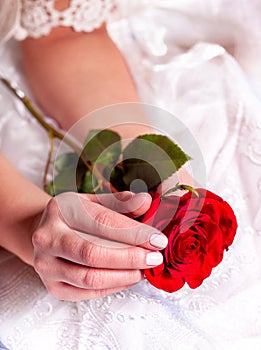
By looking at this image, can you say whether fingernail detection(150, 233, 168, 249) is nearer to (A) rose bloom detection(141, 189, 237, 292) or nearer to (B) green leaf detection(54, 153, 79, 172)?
(A) rose bloom detection(141, 189, 237, 292)

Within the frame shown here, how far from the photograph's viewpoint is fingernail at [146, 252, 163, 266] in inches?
24.0

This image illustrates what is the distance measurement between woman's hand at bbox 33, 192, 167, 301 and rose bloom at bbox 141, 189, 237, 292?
0.01 m

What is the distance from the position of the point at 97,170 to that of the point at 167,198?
19cm

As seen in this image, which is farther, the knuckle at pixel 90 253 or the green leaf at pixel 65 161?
the green leaf at pixel 65 161

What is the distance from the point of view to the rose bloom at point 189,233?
→ 0.59 metres

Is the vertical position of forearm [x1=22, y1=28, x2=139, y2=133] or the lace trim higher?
the lace trim

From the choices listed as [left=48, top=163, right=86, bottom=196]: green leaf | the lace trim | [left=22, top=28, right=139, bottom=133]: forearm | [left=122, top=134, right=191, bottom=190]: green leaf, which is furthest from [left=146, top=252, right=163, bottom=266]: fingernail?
the lace trim

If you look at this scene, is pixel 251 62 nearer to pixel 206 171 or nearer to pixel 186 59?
pixel 186 59

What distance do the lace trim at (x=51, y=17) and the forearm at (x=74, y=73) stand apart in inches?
0.5

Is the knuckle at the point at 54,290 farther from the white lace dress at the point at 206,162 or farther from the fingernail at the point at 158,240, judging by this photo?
the fingernail at the point at 158,240

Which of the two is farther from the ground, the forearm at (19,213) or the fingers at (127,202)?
the fingers at (127,202)

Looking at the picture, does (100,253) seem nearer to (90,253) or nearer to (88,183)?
(90,253)

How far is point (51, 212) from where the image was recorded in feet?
2.23

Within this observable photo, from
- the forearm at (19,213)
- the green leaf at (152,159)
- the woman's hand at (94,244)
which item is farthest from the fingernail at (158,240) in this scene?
the forearm at (19,213)
